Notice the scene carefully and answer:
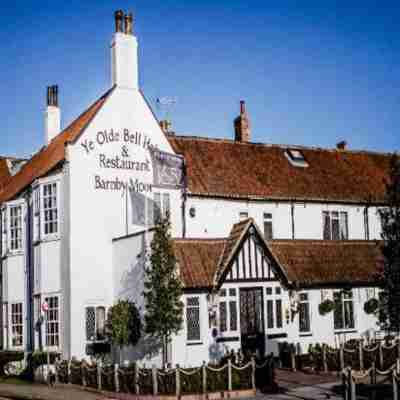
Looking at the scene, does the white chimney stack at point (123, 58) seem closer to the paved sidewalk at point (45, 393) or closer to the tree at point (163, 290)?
the tree at point (163, 290)

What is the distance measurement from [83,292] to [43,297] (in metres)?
2.01

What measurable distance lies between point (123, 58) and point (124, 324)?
11.9 m

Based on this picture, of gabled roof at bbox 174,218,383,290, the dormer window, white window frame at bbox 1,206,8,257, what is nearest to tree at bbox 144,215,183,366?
gabled roof at bbox 174,218,383,290

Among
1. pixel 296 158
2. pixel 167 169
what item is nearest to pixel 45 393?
pixel 167 169

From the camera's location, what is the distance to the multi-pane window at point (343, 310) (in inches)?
1183

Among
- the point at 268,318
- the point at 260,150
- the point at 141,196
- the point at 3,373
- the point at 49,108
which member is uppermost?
the point at 49,108

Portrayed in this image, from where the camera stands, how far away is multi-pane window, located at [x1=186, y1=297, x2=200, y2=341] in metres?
25.7

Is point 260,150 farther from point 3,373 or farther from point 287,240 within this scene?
point 3,373

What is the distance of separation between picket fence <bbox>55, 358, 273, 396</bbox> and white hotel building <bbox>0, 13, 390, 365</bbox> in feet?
10.5

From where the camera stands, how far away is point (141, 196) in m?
29.2

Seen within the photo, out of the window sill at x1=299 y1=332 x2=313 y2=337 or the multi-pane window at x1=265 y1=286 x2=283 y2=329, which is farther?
the window sill at x1=299 y1=332 x2=313 y2=337

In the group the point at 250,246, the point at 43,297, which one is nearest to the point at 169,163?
the point at 250,246

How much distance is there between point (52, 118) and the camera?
36688 millimetres

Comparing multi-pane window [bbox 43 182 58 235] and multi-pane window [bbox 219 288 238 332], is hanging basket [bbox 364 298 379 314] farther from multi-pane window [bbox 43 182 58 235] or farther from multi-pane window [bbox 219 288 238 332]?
multi-pane window [bbox 43 182 58 235]
